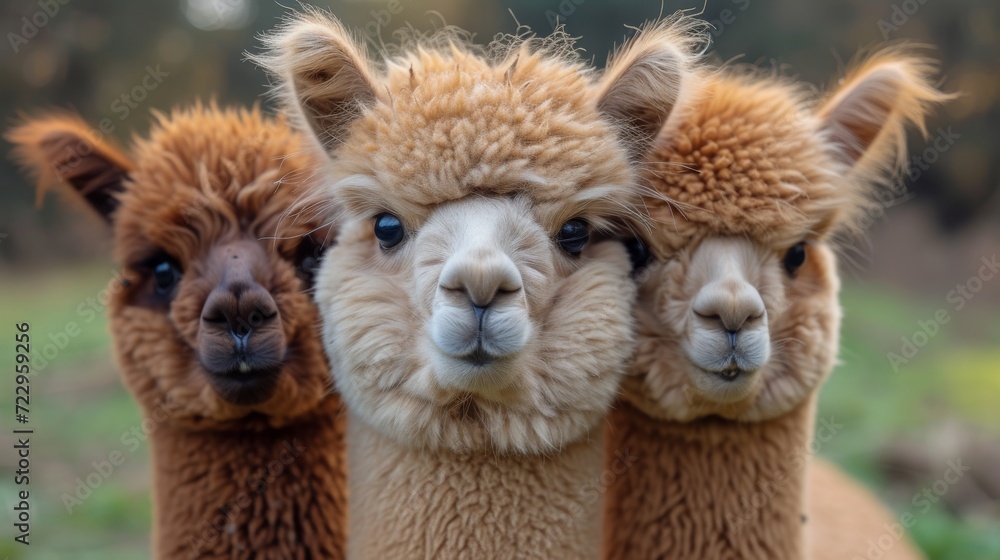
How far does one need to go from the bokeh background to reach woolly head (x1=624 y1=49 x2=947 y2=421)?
633 centimetres

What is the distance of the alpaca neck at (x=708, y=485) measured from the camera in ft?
8.84

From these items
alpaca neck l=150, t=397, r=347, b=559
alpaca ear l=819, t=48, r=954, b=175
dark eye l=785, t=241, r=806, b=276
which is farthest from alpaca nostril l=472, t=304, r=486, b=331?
alpaca ear l=819, t=48, r=954, b=175

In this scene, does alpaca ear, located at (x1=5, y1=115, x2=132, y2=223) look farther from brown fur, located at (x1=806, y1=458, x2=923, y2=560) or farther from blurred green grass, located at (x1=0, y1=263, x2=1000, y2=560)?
brown fur, located at (x1=806, y1=458, x2=923, y2=560)

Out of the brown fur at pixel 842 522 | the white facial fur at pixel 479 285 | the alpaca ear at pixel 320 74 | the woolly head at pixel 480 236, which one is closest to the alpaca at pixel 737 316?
the woolly head at pixel 480 236

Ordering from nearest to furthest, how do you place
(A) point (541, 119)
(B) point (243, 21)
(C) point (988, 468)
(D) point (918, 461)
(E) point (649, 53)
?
(A) point (541, 119) < (E) point (649, 53) < (C) point (988, 468) < (D) point (918, 461) < (B) point (243, 21)

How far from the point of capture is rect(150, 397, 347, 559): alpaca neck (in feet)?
9.30

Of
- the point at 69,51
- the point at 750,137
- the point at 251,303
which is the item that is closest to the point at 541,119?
the point at 750,137

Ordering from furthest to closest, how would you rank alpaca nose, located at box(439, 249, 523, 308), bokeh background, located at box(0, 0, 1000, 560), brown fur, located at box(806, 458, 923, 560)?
bokeh background, located at box(0, 0, 1000, 560) → brown fur, located at box(806, 458, 923, 560) → alpaca nose, located at box(439, 249, 523, 308)

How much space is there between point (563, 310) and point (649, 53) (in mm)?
843

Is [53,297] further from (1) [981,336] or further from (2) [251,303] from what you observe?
(1) [981,336]

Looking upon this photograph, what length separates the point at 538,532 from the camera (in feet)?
7.95

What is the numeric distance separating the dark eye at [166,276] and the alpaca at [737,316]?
1578 mm

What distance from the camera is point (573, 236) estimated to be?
8.24 feet

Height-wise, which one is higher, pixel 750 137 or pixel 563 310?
pixel 750 137
